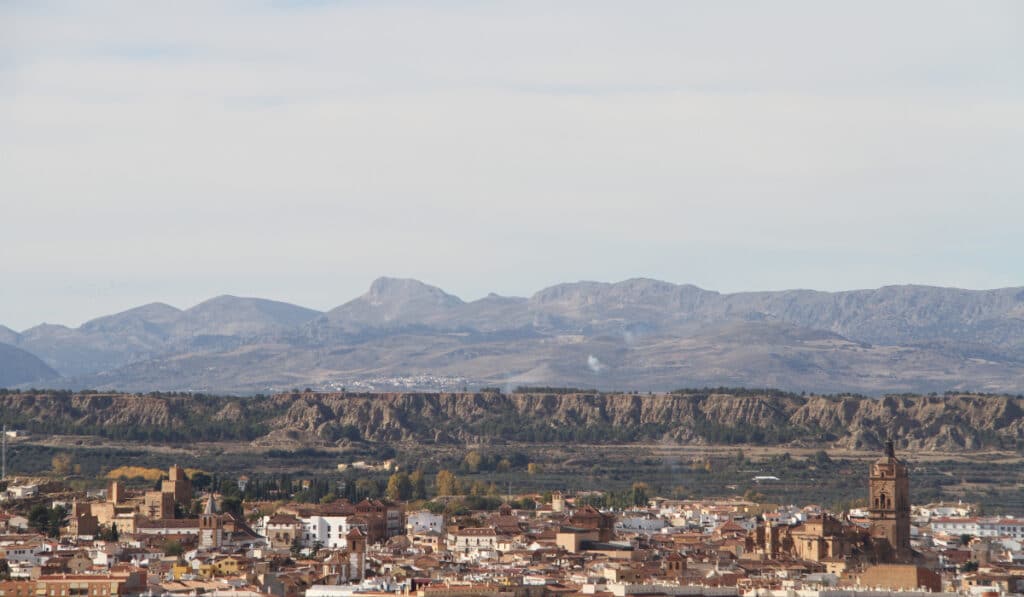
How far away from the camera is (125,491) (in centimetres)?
14762

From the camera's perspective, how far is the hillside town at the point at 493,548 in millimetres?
89562

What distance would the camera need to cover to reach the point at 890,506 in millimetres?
115562

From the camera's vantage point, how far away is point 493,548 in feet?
382

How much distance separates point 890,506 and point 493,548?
62.1ft

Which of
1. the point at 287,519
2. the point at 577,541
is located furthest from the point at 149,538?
the point at 577,541

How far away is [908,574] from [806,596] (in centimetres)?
884

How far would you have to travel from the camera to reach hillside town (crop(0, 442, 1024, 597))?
89.6 meters

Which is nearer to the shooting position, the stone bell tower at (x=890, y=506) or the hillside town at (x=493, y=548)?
the hillside town at (x=493, y=548)

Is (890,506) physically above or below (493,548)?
above

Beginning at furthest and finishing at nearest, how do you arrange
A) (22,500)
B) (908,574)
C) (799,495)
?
(799,495), (22,500), (908,574)

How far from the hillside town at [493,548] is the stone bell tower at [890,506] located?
0.08 metres

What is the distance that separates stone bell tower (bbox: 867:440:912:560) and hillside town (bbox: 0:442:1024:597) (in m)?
0.08

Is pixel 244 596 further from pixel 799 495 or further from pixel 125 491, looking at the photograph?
pixel 799 495

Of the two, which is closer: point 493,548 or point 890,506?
point 890,506
